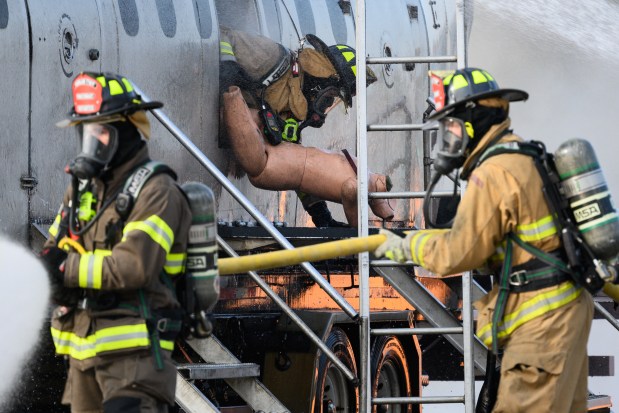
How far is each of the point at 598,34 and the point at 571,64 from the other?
283cm

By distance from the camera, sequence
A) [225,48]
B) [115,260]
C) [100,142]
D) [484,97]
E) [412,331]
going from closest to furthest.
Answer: [115,260] → [100,142] → [484,97] → [412,331] → [225,48]

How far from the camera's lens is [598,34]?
15289 mm

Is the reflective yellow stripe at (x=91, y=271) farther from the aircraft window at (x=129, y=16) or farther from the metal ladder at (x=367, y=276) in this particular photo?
the aircraft window at (x=129, y=16)

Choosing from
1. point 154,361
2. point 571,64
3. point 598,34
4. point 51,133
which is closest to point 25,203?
point 51,133

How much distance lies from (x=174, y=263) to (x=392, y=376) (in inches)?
198

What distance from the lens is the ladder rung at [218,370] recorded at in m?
7.12

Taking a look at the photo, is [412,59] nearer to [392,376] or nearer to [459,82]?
[459,82]

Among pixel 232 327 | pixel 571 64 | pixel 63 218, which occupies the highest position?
pixel 571 64

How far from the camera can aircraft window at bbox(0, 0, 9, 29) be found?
691cm

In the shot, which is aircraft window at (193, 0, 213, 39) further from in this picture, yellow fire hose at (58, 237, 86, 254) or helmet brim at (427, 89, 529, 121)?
yellow fire hose at (58, 237, 86, 254)

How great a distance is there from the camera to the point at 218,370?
7293mm

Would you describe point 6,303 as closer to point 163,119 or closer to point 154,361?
point 154,361

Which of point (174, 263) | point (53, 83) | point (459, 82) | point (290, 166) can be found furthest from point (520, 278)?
point (290, 166)

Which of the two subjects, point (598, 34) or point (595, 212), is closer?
point (595, 212)
